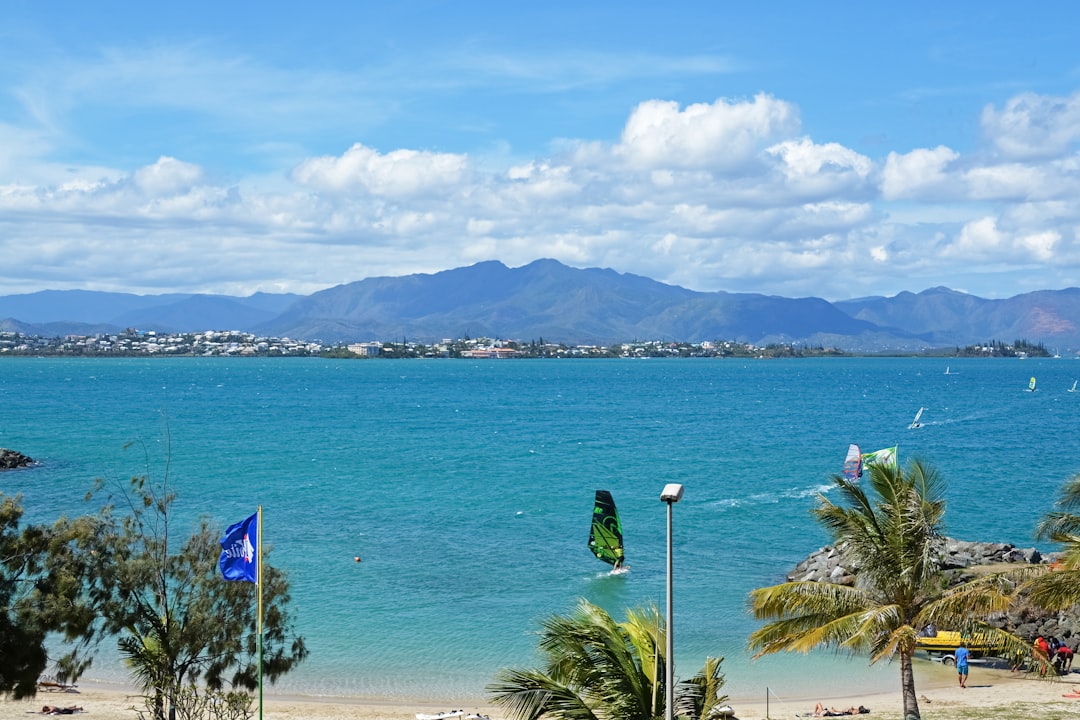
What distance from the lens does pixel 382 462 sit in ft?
232

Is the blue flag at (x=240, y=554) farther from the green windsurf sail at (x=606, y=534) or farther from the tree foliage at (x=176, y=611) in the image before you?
the green windsurf sail at (x=606, y=534)

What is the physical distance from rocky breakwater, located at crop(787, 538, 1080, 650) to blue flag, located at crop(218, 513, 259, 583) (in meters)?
16.7

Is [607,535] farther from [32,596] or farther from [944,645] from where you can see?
[32,596]

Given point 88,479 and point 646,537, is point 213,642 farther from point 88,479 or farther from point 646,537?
point 88,479

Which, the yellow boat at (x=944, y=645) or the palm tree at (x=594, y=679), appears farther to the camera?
the yellow boat at (x=944, y=645)

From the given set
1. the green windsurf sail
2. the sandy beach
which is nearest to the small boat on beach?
the green windsurf sail

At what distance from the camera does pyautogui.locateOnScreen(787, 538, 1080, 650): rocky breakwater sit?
29.7 m

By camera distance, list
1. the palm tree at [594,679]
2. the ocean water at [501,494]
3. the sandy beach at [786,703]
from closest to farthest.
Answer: the palm tree at [594,679] → the sandy beach at [786,703] → the ocean water at [501,494]

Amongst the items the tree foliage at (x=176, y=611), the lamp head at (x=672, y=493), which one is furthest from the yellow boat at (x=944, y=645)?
the lamp head at (x=672, y=493)

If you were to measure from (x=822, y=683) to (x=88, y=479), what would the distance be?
44.6 m

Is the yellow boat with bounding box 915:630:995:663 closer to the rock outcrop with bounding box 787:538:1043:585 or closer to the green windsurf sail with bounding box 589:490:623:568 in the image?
the rock outcrop with bounding box 787:538:1043:585

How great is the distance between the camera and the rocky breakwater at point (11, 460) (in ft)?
206

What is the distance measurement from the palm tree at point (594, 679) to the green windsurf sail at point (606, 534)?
24.8 meters

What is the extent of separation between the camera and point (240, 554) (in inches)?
768
